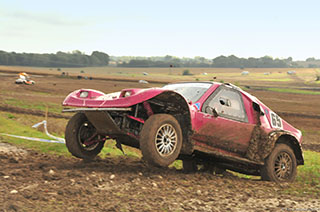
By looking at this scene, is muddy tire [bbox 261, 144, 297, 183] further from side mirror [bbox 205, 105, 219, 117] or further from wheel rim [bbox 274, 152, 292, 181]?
side mirror [bbox 205, 105, 219, 117]

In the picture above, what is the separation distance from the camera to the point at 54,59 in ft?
556

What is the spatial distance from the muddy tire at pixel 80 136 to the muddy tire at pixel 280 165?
3290 mm

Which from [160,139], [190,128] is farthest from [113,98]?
[190,128]

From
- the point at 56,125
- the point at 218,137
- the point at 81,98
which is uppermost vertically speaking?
the point at 81,98

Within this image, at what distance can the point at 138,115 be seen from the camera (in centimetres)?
695

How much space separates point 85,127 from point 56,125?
33.8 feet

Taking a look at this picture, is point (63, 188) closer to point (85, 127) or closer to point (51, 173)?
point (51, 173)

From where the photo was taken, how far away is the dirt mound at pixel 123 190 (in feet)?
16.1

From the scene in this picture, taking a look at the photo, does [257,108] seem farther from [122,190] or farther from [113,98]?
[122,190]

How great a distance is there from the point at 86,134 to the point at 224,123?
255 cm

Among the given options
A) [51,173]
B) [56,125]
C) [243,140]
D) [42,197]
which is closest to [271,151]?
[243,140]

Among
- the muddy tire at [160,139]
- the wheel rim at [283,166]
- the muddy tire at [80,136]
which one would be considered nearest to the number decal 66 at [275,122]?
the wheel rim at [283,166]

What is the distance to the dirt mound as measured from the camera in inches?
193

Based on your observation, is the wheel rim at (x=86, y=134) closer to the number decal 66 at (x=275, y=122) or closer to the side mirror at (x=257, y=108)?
the side mirror at (x=257, y=108)
